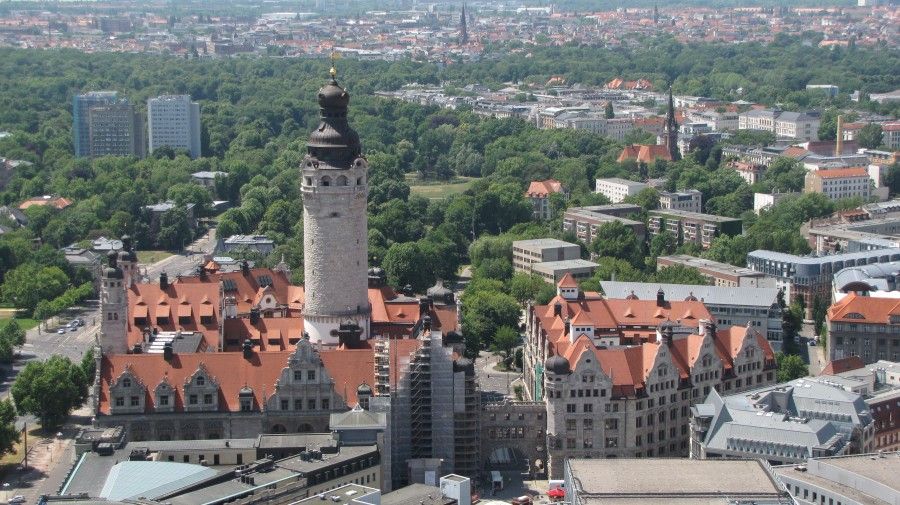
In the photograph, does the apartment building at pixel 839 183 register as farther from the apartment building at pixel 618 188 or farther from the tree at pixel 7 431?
the tree at pixel 7 431

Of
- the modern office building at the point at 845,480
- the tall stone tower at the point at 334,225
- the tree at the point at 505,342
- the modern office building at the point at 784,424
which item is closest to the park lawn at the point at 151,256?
the tree at the point at 505,342

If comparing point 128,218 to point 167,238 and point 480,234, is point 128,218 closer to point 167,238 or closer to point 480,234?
point 167,238

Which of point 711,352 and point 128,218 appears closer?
point 711,352

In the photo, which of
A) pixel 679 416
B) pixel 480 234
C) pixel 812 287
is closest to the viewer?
pixel 679 416

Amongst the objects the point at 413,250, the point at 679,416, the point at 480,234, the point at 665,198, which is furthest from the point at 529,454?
the point at 665,198

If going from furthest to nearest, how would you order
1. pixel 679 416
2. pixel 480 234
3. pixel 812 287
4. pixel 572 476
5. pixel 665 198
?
pixel 665 198
pixel 480 234
pixel 812 287
pixel 679 416
pixel 572 476

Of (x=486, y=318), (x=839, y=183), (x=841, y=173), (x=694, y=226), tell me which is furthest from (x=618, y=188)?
(x=486, y=318)

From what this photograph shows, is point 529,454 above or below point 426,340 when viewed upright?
below
